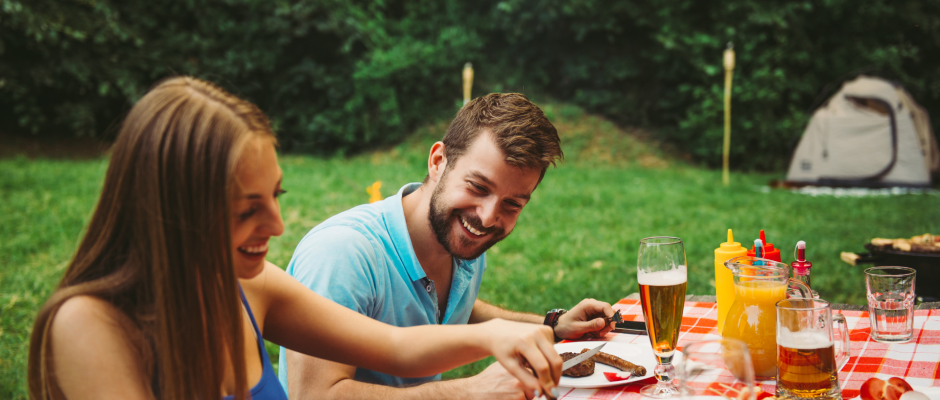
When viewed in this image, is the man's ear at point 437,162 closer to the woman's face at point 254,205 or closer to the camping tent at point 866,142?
the woman's face at point 254,205

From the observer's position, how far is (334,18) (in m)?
13.2

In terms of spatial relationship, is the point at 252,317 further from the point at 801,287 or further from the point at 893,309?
the point at 893,309

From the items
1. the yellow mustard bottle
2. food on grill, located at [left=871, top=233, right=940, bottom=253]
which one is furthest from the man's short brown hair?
food on grill, located at [left=871, top=233, right=940, bottom=253]

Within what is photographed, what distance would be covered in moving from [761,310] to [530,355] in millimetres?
553

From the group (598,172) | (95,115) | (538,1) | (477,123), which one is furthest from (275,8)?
(477,123)

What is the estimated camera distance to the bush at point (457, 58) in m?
11.7

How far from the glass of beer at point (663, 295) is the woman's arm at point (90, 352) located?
93 centimetres

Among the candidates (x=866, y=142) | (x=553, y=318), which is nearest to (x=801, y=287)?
(x=553, y=318)

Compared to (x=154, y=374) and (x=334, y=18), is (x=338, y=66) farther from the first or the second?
(x=154, y=374)

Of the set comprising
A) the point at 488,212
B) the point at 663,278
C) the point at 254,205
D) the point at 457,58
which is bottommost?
the point at 663,278

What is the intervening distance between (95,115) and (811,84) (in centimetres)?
1436

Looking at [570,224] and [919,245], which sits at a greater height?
[919,245]

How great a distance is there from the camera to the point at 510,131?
167 cm

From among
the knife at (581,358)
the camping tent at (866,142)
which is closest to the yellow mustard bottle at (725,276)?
the knife at (581,358)
